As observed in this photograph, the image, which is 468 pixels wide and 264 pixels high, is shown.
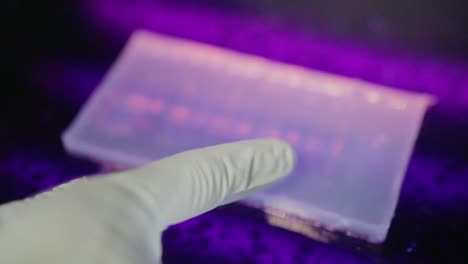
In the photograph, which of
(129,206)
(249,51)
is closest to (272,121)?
(249,51)

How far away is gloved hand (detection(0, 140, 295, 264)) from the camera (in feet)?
1.79

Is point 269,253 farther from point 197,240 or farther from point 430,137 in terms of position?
point 430,137

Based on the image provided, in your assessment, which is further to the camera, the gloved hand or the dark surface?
the dark surface

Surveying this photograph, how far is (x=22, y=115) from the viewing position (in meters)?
0.81

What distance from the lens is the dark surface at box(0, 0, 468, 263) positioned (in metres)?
0.67

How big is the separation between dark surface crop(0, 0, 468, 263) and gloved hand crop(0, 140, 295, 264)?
7 cm

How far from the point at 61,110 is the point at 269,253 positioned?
1.08ft

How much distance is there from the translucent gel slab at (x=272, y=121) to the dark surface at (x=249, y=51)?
0.02m

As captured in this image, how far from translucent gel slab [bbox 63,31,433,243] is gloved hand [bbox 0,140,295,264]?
6cm

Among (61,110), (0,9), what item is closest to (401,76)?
(61,110)

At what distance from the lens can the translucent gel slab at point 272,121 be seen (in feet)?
2.28

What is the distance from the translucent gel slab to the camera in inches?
27.3

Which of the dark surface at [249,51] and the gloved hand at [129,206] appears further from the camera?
the dark surface at [249,51]

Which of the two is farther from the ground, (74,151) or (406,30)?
(406,30)
